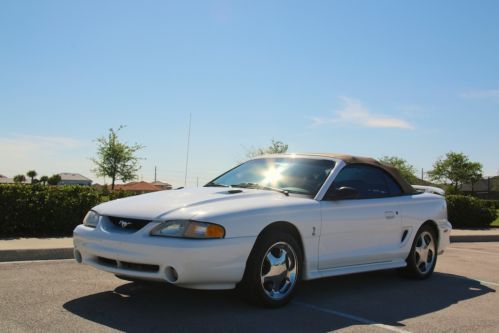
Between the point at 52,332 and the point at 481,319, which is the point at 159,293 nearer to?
the point at 52,332

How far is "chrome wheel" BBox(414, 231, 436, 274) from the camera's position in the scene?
726cm

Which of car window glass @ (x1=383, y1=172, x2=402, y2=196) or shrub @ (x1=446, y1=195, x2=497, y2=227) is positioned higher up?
car window glass @ (x1=383, y1=172, x2=402, y2=196)

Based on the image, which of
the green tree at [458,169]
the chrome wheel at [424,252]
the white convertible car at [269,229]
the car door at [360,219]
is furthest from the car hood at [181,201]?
the green tree at [458,169]

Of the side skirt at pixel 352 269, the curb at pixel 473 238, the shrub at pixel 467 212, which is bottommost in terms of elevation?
the curb at pixel 473 238

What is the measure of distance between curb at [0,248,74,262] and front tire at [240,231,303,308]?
4398 mm

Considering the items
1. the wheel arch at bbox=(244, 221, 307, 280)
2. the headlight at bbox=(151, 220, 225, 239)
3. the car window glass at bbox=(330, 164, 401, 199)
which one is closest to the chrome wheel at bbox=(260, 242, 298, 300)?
the wheel arch at bbox=(244, 221, 307, 280)

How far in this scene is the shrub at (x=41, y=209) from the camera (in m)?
10.3

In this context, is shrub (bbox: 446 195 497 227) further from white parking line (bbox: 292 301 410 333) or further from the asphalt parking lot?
white parking line (bbox: 292 301 410 333)

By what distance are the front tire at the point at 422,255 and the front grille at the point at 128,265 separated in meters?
3.71

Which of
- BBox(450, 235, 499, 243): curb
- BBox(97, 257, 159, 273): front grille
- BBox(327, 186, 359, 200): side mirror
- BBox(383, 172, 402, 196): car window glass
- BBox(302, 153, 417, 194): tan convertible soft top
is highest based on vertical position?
BBox(302, 153, 417, 194): tan convertible soft top

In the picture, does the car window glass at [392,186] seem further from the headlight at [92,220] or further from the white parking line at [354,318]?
the headlight at [92,220]

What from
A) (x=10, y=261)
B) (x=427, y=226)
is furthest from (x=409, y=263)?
(x=10, y=261)

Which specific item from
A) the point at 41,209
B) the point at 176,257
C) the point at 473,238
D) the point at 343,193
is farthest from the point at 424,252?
the point at 473,238

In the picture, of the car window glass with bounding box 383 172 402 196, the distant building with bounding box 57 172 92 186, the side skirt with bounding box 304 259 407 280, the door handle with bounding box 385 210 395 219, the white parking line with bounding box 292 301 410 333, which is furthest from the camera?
the distant building with bounding box 57 172 92 186
